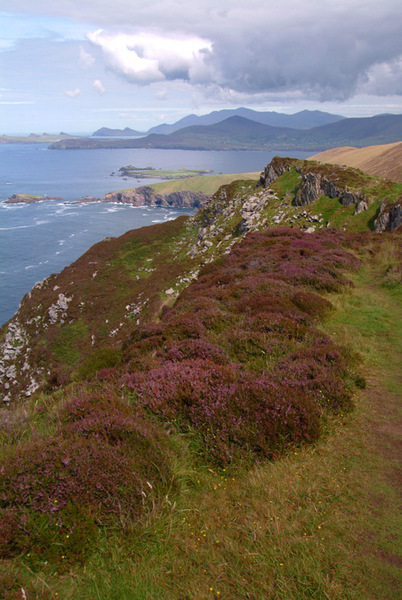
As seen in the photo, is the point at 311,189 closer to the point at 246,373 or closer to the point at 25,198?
the point at 246,373

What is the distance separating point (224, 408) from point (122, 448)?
200 centimetres

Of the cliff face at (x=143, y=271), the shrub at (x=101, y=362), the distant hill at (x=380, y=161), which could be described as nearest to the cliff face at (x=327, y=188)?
the cliff face at (x=143, y=271)

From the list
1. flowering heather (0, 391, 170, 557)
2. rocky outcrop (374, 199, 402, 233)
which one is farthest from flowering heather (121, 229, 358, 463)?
rocky outcrop (374, 199, 402, 233)

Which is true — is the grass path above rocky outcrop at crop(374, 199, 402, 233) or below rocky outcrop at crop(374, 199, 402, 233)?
below

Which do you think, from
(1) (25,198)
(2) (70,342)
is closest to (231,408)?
(2) (70,342)

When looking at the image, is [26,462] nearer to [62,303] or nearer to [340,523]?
[340,523]

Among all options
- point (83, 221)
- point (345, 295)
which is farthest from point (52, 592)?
point (83, 221)

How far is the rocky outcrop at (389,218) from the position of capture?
3120 cm

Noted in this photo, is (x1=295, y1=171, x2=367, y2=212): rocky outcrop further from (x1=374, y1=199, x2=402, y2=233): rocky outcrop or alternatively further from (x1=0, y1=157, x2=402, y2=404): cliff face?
(x1=374, y1=199, x2=402, y2=233): rocky outcrop

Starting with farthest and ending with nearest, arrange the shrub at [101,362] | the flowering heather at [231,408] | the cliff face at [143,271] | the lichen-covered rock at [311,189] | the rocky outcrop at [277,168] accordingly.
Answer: the rocky outcrop at [277,168]
the lichen-covered rock at [311,189]
the cliff face at [143,271]
the shrub at [101,362]
the flowering heather at [231,408]

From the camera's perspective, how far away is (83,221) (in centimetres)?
14588

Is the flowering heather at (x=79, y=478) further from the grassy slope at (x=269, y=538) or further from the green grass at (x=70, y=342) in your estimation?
the green grass at (x=70, y=342)

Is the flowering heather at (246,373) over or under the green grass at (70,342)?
over

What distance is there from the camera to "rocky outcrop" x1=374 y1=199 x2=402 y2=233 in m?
31.2
